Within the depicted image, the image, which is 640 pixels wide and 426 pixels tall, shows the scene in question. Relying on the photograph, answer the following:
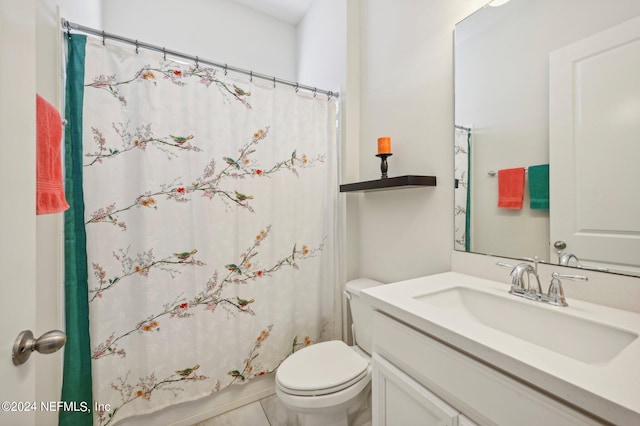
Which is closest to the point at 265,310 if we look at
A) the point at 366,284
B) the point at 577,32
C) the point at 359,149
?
the point at 366,284

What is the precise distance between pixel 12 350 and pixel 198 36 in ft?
7.54

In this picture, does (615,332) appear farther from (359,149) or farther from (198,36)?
(198,36)

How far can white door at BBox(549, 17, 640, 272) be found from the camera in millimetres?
780

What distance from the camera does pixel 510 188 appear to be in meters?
1.06

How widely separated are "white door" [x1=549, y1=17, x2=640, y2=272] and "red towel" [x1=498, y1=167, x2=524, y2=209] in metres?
0.10

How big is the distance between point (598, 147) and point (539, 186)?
189 millimetres

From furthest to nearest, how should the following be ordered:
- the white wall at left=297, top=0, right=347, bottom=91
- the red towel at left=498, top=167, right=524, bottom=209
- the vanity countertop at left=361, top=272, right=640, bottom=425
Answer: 1. the white wall at left=297, top=0, right=347, bottom=91
2. the red towel at left=498, top=167, right=524, bottom=209
3. the vanity countertop at left=361, top=272, right=640, bottom=425

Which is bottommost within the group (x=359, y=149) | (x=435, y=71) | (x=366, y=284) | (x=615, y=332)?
(x=366, y=284)

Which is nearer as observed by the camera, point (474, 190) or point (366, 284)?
point (474, 190)

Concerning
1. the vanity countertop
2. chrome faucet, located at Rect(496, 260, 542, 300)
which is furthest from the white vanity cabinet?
chrome faucet, located at Rect(496, 260, 542, 300)

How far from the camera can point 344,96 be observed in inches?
71.4

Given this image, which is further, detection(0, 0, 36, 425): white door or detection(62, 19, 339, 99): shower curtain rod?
detection(62, 19, 339, 99): shower curtain rod

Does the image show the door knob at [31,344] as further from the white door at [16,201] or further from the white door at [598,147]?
the white door at [598,147]

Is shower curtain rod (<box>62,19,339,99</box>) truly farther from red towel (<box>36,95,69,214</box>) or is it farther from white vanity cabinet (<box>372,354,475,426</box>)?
white vanity cabinet (<box>372,354,475,426</box>)
